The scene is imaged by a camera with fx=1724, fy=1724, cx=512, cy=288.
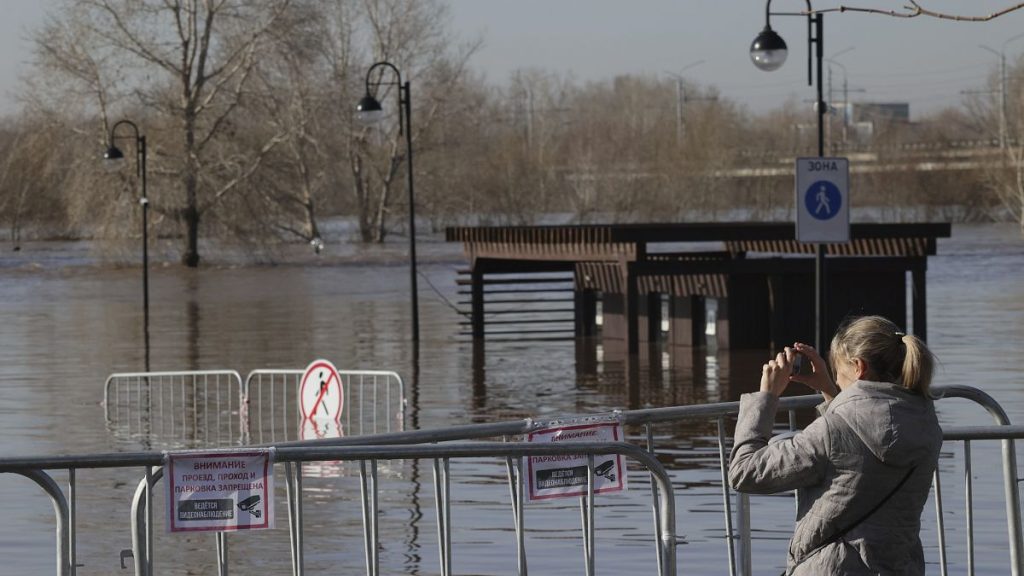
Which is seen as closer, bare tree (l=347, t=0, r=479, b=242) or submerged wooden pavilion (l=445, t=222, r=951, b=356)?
submerged wooden pavilion (l=445, t=222, r=951, b=356)

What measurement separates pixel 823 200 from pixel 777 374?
13.2 m

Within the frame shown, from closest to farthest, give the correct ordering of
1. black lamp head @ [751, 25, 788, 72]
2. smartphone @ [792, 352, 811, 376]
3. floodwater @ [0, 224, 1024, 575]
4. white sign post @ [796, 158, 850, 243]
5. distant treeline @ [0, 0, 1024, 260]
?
smartphone @ [792, 352, 811, 376], floodwater @ [0, 224, 1024, 575], white sign post @ [796, 158, 850, 243], black lamp head @ [751, 25, 788, 72], distant treeline @ [0, 0, 1024, 260]

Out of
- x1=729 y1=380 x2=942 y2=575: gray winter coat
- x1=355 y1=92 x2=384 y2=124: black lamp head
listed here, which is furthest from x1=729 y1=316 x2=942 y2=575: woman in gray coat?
x1=355 y1=92 x2=384 y2=124: black lamp head

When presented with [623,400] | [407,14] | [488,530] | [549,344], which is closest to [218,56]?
[407,14]

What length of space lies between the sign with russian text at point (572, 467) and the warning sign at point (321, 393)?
890cm

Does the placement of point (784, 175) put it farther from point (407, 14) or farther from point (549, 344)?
point (549, 344)

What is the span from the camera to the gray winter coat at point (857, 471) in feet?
15.8

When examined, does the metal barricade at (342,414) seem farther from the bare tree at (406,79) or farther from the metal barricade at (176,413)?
the bare tree at (406,79)

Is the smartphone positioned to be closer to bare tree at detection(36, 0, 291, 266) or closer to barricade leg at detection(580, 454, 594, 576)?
barricade leg at detection(580, 454, 594, 576)

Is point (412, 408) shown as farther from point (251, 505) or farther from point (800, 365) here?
point (800, 365)

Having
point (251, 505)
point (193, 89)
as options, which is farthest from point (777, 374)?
point (193, 89)

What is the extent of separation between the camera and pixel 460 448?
19.2 feet

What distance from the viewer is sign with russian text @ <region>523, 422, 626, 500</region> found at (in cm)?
623

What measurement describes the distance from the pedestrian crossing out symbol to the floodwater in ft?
7.75
